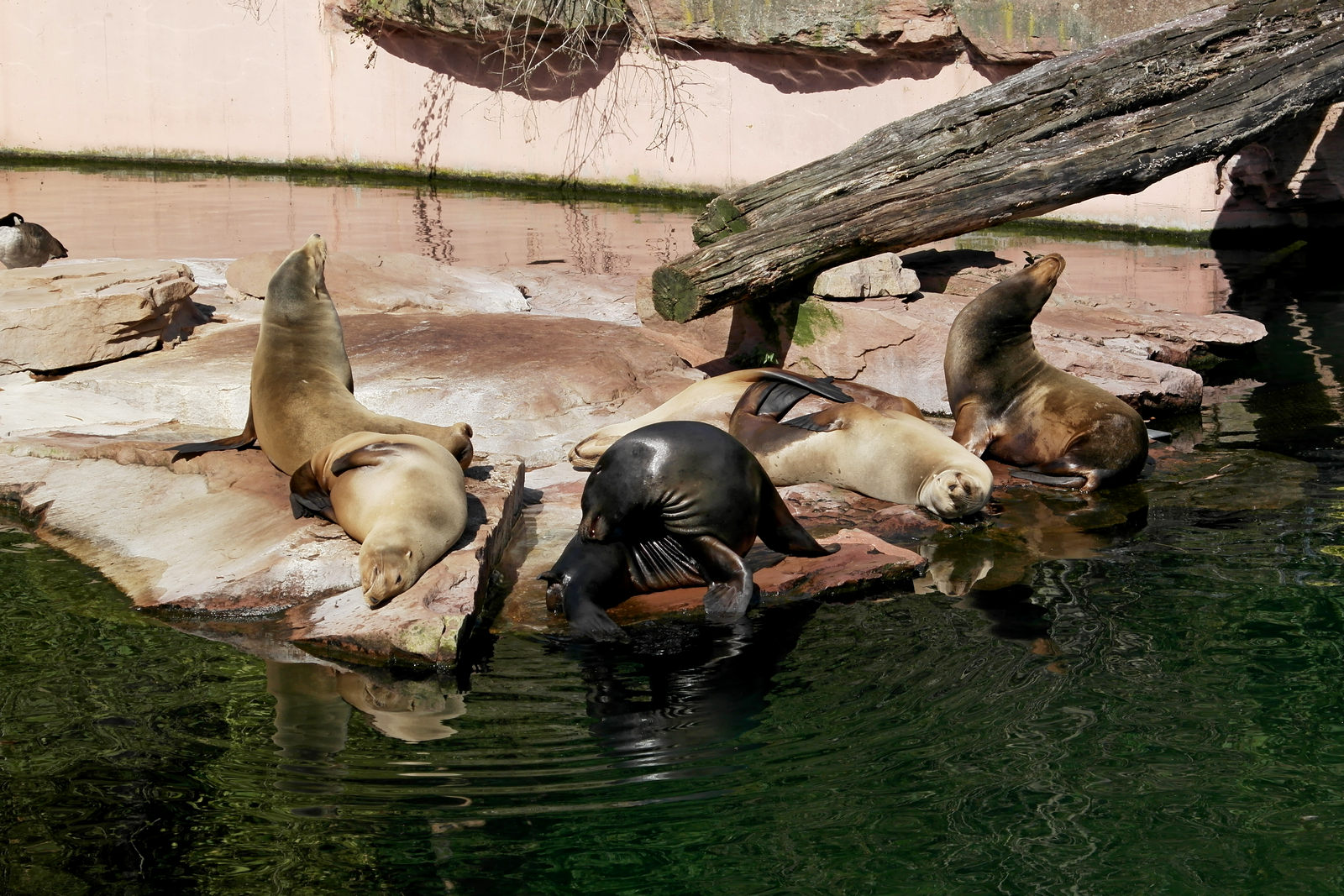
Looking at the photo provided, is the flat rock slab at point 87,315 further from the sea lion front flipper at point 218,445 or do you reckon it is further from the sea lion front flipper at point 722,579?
the sea lion front flipper at point 722,579

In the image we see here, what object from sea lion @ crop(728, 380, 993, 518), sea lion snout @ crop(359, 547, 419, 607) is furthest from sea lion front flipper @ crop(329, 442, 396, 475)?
sea lion @ crop(728, 380, 993, 518)

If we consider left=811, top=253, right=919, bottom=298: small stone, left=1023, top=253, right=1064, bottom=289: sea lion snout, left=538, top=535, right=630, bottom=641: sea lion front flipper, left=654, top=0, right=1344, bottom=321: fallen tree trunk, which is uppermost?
left=654, top=0, right=1344, bottom=321: fallen tree trunk

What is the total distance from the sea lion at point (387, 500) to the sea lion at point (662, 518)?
0.44 metres

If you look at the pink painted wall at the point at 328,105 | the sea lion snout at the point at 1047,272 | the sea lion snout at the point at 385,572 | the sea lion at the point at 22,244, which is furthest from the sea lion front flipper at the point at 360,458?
the pink painted wall at the point at 328,105

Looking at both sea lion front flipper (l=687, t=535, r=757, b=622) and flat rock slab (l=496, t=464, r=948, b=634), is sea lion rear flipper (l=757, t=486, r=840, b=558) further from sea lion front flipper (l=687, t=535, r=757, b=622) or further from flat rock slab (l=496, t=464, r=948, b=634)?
sea lion front flipper (l=687, t=535, r=757, b=622)

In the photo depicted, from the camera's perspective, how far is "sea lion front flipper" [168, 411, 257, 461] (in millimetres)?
5566

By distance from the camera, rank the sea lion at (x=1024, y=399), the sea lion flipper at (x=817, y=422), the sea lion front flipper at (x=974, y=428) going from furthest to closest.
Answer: the sea lion front flipper at (x=974, y=428), the sea lion at (x=1024, y=399), the sea lion flipper at (x=817, y=422)

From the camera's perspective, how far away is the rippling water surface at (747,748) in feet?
9.43

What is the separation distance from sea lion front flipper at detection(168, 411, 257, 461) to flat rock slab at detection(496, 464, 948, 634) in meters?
1.24

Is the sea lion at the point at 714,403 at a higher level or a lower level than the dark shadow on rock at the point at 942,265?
lower

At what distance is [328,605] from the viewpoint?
14.2 ft

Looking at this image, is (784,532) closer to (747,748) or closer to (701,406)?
(747,748)

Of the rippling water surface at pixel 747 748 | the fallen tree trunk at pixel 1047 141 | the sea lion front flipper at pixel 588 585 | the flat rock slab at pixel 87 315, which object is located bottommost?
the rippling water surface at pixel 747 748

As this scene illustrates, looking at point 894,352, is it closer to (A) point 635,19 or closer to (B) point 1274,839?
(B) point 1274,839
